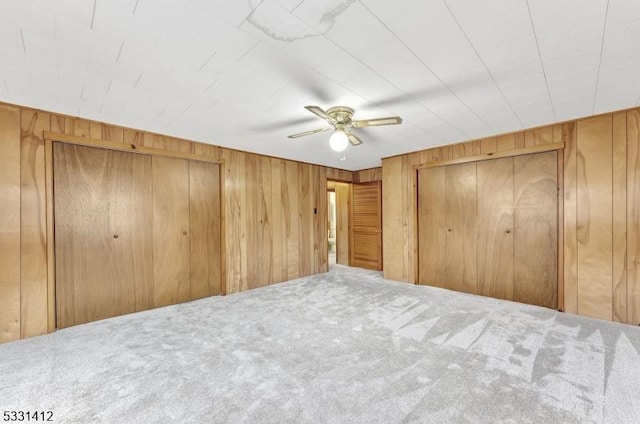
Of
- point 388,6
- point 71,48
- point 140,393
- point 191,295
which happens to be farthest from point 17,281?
point 388,6

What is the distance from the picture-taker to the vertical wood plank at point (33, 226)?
8.32 ft

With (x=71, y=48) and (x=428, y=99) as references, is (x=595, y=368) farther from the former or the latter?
(x=71, y=48)

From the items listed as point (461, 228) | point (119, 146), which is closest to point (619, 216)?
point (461, 228)

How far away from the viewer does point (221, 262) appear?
13.1ft

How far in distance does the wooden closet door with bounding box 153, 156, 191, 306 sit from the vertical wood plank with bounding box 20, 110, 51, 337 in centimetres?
101

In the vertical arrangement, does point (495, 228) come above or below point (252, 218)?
below

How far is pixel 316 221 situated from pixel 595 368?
4139 millimetres

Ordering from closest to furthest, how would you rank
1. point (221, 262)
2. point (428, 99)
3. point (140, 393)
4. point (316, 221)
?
point (140, 393)
point (428, 99)
point (221, 262)
point (316, 221)

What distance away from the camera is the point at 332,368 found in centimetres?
Result: 200

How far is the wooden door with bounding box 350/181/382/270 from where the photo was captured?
5762 millimetres

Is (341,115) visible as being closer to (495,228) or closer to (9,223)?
(495,228)

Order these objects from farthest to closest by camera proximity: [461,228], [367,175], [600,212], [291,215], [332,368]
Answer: [367,175], [291,215], [461,228], [600,212], [332,368]

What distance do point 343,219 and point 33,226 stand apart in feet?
17.3

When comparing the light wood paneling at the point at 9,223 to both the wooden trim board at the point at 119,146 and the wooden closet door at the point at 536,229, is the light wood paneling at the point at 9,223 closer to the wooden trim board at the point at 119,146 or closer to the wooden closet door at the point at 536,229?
the wooden trim board at the point at 119,146
